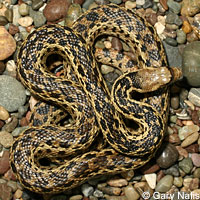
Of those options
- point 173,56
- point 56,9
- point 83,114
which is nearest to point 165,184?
point 83,114

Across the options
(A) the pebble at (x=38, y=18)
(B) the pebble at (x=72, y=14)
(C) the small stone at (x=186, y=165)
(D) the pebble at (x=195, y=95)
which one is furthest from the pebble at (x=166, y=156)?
(A) the pebble at (x=38, y=18)

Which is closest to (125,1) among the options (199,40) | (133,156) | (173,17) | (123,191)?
(173,17)

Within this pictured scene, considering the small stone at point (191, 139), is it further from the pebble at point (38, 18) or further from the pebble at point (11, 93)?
the pebble at point (38, 18)

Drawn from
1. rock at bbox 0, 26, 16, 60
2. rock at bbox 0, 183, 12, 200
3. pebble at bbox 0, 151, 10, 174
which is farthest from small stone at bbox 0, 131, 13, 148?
rock at bbox 0, 26, 16, 60

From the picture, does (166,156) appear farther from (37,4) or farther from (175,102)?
(37,4)

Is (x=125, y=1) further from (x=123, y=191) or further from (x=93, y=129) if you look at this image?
(x=123, y=191)
